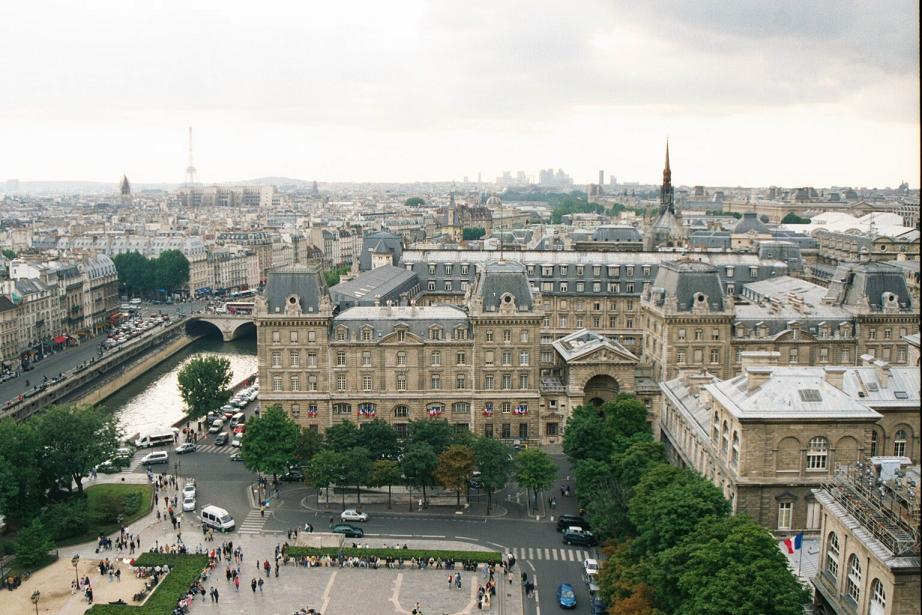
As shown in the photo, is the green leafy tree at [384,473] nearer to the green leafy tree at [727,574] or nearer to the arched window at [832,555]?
the green leafy tree at [727,574]

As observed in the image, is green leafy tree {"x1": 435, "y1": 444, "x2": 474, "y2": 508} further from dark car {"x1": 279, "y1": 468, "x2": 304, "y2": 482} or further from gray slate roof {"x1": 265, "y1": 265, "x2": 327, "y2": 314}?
gray slate roof {"x1": 265, "y1": 265, "x2": 327, "y2": 314}

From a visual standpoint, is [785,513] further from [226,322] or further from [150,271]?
[150,271]

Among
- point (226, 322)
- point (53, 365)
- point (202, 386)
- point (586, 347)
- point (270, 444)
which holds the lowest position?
point (53, 365)

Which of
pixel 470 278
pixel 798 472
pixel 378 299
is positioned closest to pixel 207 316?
pixel 470 278

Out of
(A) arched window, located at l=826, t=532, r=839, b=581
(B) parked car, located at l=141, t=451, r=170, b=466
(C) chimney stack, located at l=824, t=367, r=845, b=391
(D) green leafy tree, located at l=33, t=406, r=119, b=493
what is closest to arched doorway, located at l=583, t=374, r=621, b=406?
(C) chimney stack, located at l=824, t=367, r=845, b=391

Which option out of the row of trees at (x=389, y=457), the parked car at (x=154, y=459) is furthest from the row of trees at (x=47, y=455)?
the row of trees at (x=389, y=457)

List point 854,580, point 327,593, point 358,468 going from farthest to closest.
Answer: point 358,468 < point 327,593 < point 854,580

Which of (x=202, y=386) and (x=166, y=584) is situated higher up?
(x=202, y=386)

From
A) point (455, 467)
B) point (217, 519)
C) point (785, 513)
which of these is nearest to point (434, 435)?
point (455, 467)
